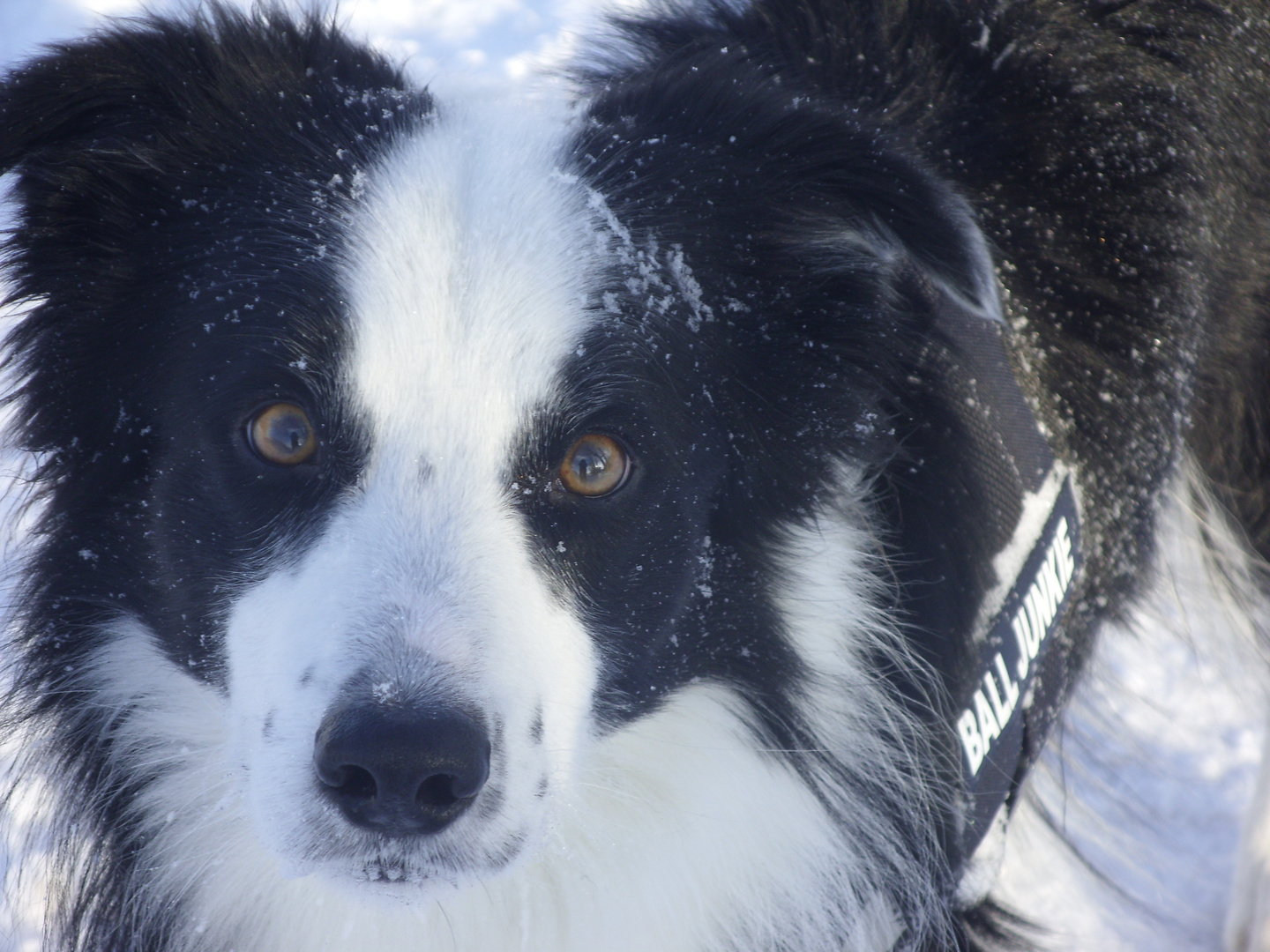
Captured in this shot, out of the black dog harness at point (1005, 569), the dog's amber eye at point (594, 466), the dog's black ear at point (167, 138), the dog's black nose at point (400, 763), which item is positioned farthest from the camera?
the black dog harness at point (1005, 569)

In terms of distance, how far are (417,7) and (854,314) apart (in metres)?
4.11

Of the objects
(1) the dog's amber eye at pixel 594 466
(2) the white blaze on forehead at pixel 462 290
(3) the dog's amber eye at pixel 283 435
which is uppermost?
(2) the white blaze on forehead at pixel 462 290

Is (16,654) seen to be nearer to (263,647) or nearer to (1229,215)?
(263,647)

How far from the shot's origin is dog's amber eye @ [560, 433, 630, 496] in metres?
1.85

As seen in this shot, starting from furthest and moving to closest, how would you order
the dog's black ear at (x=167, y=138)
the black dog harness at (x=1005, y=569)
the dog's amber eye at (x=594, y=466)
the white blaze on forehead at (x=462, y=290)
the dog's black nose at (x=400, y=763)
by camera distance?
the black dog harness at (x=1005, y=569) → the dog's black ear at (x=167, y=138) → the dog's amber eye at (x=594, y=466) → the white blaze on forehead at (x=462, y=290) → the dog's black nose at (x=400, y=763)

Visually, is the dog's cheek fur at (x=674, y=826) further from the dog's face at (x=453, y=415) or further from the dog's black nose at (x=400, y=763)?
the dog's black nose at (x=400, y=763)

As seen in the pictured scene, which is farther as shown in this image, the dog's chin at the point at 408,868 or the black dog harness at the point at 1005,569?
the black dog harness at the point at 1005,569

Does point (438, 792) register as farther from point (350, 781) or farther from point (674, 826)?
point (674, 826)

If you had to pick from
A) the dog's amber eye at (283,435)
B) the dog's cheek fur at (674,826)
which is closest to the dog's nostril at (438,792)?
the dog's cheek fur at (674,826)

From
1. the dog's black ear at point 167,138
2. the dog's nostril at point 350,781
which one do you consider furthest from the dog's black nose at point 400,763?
the dog's black ear at point 167,138

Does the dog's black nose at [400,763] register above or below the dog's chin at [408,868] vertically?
above

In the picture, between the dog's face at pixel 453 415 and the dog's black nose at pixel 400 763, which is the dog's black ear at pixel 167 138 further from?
the dog's black nose at pixel 400 763

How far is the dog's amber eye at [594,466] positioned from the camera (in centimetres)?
185

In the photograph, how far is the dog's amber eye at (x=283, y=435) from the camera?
5.90 ft
